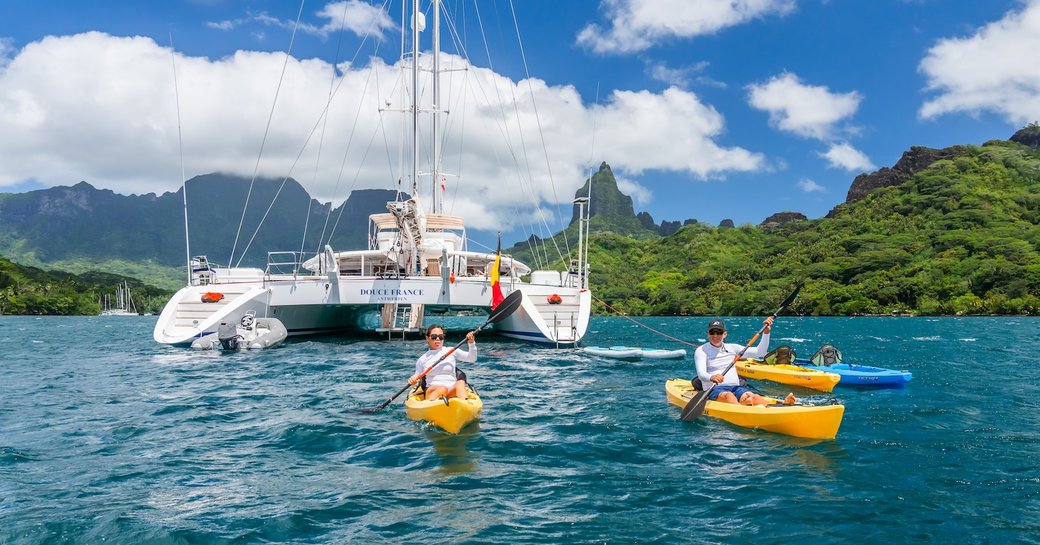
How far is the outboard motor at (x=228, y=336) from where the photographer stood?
18625mm

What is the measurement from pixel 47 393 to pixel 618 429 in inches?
428

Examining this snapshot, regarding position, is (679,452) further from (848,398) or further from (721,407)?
(848,398)

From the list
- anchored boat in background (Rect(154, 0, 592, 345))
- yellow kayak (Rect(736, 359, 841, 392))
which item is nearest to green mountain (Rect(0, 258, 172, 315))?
anchored boat in background (Rect(154, 0, 592, 345))

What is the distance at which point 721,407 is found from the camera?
898 centimetres

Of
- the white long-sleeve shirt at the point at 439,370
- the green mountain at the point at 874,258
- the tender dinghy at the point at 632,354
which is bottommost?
the tender dinghy at the point at 632,354

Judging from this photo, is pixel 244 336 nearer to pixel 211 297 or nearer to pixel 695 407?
pixel 211 297

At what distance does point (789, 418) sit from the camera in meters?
8.06

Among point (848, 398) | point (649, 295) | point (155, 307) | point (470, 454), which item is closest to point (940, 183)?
point (649, 295)

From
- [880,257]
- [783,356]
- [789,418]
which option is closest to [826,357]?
[783,356]

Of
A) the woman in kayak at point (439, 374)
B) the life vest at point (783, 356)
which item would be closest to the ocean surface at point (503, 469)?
the woman in kayak at point (439, 374)

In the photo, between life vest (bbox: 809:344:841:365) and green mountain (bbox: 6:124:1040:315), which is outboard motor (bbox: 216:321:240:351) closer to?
life vest (bbox: 809:344:841:365)

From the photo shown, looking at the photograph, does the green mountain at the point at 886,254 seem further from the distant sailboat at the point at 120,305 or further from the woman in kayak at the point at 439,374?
the distant sailboat at the point at 120,305

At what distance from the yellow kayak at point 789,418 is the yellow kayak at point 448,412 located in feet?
11.2

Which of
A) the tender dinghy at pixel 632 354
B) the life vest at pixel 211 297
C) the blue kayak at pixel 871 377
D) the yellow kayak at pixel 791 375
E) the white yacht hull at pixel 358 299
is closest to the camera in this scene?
the yellow kayak at pixel 791 375
